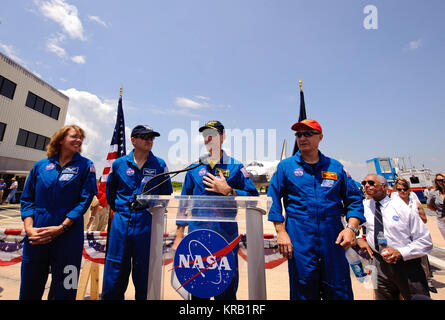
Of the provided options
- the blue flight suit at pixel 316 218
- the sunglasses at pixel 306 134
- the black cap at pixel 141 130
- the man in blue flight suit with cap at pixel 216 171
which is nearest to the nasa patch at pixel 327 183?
the blue flight suit at pixel 316 218

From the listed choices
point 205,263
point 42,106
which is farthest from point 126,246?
point 42,106

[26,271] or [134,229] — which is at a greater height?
[134,229]

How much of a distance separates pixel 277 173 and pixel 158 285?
1.53 meters

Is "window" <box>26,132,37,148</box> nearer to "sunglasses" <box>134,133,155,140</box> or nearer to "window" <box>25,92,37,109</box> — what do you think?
"window" <box>25,92,37,109</box>

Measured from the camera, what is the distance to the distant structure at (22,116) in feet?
62.5

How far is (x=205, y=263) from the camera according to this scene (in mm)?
1183

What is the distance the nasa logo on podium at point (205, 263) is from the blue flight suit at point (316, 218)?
0.91 meters

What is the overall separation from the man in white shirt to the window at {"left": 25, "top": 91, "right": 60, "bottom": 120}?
95.6 ft

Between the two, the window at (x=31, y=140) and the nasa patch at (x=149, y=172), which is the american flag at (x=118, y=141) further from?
the window at (x=31, y=140)

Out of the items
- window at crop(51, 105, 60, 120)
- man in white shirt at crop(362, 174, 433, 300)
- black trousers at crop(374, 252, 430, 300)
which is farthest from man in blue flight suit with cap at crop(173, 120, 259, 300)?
window at crop(51, 105, 60, 120)

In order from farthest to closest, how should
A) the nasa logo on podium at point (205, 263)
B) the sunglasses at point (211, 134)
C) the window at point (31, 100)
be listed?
the window at point (31, 100)
the sunglasses at point (211, 134)
the nasa logo on podium at point (205, 263)
